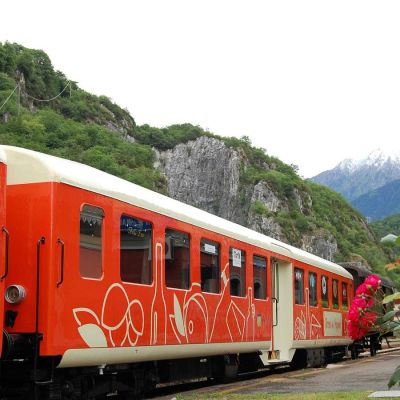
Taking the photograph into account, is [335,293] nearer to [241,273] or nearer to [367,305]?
[241,273]

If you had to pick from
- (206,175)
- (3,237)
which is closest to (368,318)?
(3,237)

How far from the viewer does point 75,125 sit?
8388cm

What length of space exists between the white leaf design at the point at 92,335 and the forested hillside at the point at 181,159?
2373 inches

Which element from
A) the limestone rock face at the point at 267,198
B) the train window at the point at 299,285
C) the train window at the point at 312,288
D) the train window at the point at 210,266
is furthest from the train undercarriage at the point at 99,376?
the limestone rock face at the point at 267,198

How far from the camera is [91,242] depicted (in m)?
8.32

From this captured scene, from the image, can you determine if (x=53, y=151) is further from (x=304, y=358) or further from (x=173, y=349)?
(x=173, y=349)

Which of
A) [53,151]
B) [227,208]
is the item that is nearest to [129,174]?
[53,151]

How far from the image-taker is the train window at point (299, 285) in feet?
54.5

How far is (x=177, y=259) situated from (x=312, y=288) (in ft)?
27.5

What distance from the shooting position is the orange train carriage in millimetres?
7496

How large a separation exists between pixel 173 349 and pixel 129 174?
217 feet

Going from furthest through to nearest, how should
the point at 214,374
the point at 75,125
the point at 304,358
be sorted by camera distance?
the point at 75,125 < the point at 304,358 < the point at 214,374

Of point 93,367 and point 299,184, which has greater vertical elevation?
point 299,184

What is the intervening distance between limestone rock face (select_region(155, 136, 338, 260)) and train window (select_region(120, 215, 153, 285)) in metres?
Result: 97.8
